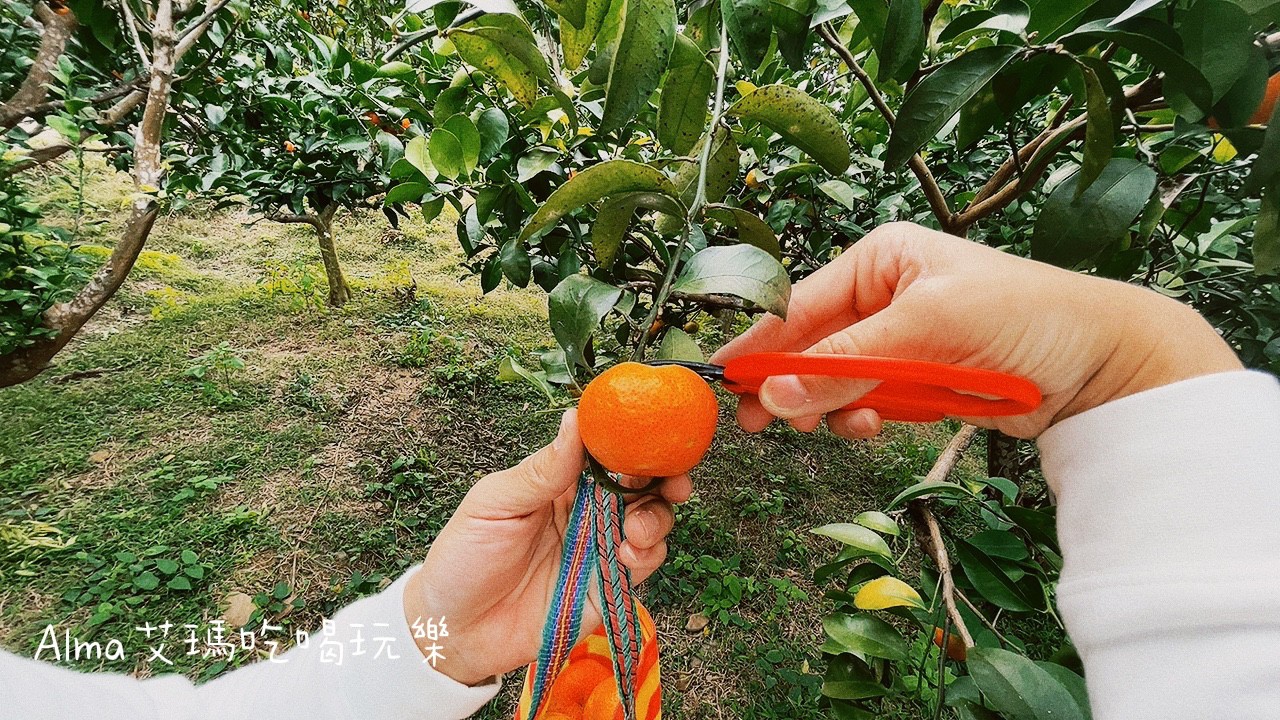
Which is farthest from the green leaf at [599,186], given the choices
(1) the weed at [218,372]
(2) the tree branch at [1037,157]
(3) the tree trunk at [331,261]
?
(3) the tree trunk at [331,261]

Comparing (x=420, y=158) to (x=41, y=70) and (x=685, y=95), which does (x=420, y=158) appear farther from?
(x=41, y=70)

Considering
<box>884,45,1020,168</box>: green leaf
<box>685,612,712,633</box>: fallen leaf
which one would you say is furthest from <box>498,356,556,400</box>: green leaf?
<box>685,612,712,633</box>: fallen leaf

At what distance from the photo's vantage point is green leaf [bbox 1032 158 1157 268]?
1.97ft

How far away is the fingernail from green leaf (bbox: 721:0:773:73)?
0.26 meters

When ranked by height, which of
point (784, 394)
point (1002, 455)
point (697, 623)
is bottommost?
point (697, 623)

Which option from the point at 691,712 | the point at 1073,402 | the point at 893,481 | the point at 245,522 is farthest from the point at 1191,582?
the point at 245,522

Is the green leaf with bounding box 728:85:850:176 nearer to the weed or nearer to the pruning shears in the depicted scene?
the pruning shears

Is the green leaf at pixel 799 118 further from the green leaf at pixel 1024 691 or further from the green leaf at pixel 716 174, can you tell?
the green leaf at pixel 1024 691

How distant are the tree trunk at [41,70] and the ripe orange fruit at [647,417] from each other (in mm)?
1800

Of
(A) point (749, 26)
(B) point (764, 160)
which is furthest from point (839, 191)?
(A) point (749, 26)

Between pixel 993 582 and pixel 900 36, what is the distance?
2.25 ft

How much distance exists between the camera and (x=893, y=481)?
2.05m

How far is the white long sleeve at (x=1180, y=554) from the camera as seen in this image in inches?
17.3

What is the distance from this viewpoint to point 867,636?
798 mm
